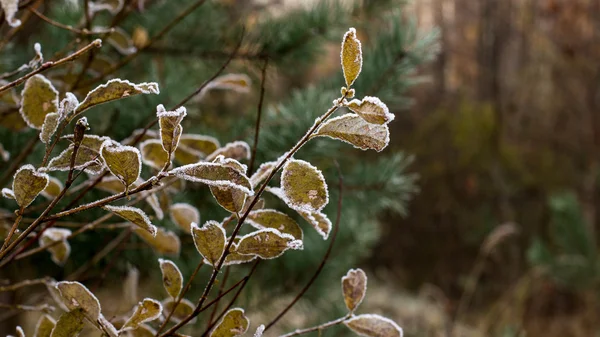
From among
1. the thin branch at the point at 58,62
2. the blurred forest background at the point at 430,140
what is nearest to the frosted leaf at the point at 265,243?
the thin branch at the point at 58,62

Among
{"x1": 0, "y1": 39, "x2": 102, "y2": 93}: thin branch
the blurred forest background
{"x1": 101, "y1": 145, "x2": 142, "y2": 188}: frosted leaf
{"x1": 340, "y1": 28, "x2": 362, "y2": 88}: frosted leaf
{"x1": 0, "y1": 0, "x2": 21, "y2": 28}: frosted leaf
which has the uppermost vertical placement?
{"x1": 0, "y1": 0, "x2": 21, "y2": 28}: frosted leaf

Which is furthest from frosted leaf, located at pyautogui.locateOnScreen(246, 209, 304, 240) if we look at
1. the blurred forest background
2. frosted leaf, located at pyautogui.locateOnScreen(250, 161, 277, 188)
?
the blurred forest background

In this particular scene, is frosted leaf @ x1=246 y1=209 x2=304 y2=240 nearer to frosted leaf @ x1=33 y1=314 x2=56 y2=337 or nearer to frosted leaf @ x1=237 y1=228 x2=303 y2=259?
frosted leaf @ x1=237 y1=228 x2=303 y2=259

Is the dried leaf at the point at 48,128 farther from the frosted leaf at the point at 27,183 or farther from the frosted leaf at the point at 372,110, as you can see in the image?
the frosted leaf at the point at 372,110

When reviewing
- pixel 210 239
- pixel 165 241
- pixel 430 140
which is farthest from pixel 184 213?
pixel 430 140

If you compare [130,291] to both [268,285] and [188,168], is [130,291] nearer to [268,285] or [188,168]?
[188,168]
